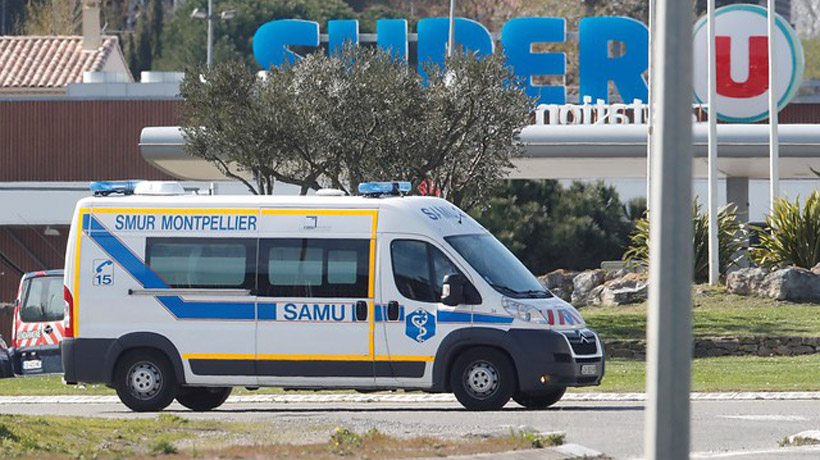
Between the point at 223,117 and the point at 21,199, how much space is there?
71.5 feet

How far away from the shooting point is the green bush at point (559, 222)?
1801 inches

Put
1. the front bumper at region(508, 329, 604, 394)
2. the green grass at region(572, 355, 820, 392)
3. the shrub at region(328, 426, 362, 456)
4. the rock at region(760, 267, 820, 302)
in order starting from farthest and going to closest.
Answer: the rock at region(760, 267, 820, 302), the green grass at region(572, 355, 820, 392), the front bumper at region(508, 329, 604, 394), the shrub at region(328, 426, 362, 456)

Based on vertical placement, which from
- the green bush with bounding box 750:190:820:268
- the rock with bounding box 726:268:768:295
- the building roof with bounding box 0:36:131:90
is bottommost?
the rock with bounding box 726:268:768:295

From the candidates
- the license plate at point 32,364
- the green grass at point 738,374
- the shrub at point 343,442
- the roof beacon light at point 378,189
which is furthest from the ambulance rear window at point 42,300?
the shrub at point 343,442

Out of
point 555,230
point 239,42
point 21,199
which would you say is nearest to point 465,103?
point 555,230

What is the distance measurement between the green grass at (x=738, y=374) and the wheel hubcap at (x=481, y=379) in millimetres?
3264

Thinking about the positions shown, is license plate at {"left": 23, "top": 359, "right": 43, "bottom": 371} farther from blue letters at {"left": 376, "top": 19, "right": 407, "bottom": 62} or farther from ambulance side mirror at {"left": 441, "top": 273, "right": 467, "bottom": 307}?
blue letters at {"left": 376, "top": 19, "right": 407, "bottom": 62}

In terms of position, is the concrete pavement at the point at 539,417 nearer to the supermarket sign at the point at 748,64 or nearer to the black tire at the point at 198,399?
the black tire at the point at 198,399

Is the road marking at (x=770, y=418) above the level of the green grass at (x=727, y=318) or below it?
below

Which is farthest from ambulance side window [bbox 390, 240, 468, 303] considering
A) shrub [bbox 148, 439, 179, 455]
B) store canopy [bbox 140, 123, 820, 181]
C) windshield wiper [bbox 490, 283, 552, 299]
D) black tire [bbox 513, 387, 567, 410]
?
store canopy [bbox 140, 123, 820, 181]

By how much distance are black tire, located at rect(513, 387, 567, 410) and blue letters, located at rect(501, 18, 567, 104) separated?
89.6 ft

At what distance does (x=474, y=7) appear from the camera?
83750 millimetres

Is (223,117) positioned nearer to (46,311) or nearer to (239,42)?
(46,311)

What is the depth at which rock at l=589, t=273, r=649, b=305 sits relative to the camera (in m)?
30.3
